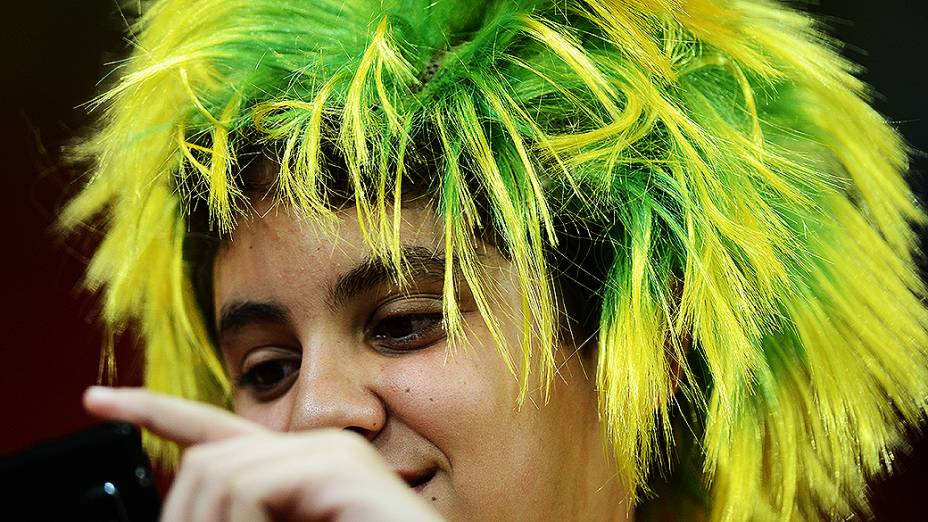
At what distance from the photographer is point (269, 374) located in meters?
0.93

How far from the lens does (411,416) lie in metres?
0.80

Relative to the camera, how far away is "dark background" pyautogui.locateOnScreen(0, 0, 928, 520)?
1.48 meters

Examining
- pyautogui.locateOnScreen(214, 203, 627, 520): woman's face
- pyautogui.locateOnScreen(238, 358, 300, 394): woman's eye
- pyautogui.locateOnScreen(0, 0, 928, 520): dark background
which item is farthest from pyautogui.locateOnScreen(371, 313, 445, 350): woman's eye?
pyautogui.locateOnScreen(0, 0, 928, 520): dark background

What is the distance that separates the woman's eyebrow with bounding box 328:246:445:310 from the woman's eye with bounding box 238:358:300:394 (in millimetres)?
110

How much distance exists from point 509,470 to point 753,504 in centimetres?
23

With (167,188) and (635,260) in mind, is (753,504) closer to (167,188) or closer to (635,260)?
(635,260)

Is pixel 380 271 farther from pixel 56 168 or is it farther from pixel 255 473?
pixel 56 168

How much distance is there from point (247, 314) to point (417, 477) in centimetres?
21

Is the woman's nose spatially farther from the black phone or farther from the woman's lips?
→ the black phone

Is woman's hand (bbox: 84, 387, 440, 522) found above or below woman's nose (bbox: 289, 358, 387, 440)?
above

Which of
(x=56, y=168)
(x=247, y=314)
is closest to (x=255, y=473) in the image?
(x=247, y=314)

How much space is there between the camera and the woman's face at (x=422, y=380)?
2.61 ft

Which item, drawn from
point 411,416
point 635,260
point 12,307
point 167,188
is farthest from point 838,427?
point 12,307

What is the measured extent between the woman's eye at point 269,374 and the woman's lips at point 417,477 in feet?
0.52
